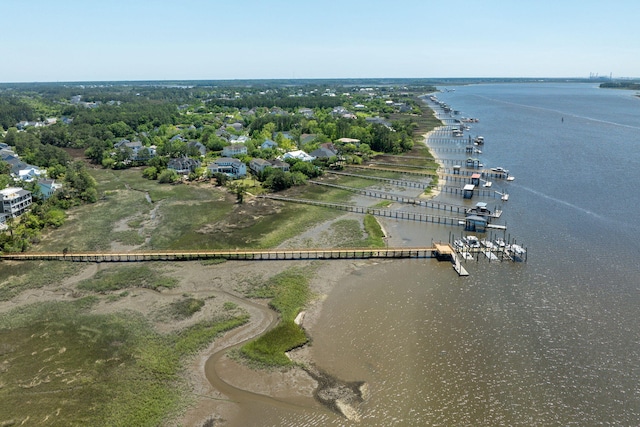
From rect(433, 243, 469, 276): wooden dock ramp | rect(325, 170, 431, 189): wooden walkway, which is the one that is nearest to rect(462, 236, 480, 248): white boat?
rect(433, 243, 469, 276): wooden dock ramp

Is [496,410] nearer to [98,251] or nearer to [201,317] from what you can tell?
[201,317]

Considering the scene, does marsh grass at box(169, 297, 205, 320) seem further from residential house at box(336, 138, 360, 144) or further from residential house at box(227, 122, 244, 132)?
residential house at box(227, 122, 244, 132)

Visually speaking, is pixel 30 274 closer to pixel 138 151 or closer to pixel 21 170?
pixel 21 170

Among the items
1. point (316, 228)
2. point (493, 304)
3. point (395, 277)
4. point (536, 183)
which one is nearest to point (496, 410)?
point (493, 304)

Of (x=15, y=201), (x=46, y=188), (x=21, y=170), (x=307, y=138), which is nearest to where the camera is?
(x=15, y=201)

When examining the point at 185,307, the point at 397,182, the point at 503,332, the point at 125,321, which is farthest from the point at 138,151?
the point at 503,332

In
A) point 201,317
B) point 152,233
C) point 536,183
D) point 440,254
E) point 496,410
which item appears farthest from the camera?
point 536,183
